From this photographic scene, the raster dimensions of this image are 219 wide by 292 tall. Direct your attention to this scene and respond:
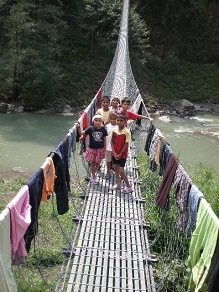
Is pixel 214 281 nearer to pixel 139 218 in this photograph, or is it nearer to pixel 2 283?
pixel 2 283

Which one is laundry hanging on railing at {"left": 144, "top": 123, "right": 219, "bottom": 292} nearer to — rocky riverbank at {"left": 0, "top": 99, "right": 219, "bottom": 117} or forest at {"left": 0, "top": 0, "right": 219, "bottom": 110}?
rocky riverbank at {"left": 0, "top": 99, "right": 219, "bottom": 117}

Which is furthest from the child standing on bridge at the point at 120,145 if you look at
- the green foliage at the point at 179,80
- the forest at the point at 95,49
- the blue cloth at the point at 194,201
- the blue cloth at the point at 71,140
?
the green foliage at the point at 179,80

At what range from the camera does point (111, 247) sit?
2.57 m

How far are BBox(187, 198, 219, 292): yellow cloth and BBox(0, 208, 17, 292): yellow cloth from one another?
75cm

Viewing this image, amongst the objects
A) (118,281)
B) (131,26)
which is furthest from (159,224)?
(131,26)

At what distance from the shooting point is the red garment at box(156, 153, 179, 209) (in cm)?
250

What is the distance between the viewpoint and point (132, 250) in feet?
8.41

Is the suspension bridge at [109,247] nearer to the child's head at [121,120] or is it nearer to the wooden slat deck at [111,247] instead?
the wooden slat deck at [111,247]

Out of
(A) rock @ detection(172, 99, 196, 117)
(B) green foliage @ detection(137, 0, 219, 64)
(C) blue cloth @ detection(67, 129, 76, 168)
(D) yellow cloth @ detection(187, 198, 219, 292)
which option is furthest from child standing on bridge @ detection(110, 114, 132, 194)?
(B) green foliage @ detection(137, 0, 219, 64)

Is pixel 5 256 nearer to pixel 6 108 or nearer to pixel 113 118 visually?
pixel 113 118

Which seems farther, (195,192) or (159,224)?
(159,224)

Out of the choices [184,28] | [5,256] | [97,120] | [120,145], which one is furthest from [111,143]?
[184,28]

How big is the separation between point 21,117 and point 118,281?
8.03 metres

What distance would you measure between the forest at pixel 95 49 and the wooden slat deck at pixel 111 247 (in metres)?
7.77
